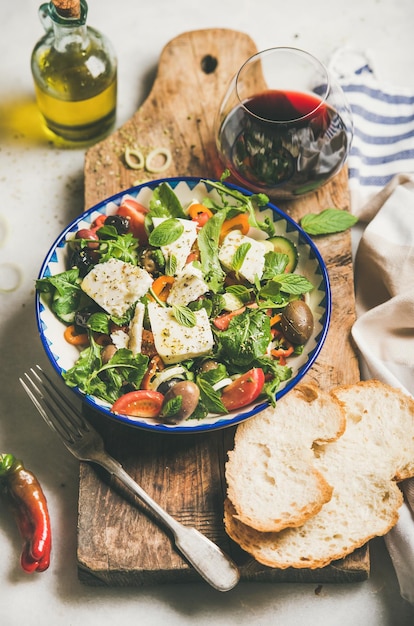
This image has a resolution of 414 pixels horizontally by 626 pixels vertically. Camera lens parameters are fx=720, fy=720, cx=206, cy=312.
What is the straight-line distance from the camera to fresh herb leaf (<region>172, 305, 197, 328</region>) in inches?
141

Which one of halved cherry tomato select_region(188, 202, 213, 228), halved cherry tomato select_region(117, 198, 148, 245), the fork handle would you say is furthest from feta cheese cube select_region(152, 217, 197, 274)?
the fork handle

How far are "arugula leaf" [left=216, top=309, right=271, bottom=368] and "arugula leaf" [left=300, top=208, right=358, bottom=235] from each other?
0.93 metres

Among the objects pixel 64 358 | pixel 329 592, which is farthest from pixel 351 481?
pixel 64 358

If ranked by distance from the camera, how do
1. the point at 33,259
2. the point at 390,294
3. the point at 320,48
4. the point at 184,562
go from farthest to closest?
the point at 320,48 → the point at 33,259 → the point at 390,294 → the point at 184,562

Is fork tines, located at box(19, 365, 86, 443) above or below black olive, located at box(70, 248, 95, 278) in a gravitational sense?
below

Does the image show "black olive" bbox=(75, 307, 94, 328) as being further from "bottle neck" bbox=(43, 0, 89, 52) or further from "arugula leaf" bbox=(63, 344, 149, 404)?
"bottle neck" bbox=(43, 0, 89, 52)

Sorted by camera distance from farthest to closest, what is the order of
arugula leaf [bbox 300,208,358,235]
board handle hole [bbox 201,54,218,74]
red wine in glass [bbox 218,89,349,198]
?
board handle hole [bbox 201,54,218,74], arugula leaf [bbox 300,208,358,235], red wine in glass [bbox 218,89,349,198]

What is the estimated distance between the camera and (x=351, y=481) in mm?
3730

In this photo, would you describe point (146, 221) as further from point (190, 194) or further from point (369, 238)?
point (369, 238)

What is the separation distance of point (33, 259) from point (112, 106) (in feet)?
3.71

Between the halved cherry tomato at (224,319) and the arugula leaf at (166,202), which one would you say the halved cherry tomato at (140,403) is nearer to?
the halved cherry tomato at (224,319)

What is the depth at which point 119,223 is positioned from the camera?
391 centimetres

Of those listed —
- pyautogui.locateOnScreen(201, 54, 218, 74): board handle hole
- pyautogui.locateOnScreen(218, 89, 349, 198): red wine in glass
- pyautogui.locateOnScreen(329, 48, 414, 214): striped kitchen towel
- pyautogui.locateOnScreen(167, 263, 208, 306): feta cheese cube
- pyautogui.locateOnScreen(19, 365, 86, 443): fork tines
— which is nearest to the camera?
pyautogui.locateOnScreen(167, 263, 208, 306): feta cheese cube

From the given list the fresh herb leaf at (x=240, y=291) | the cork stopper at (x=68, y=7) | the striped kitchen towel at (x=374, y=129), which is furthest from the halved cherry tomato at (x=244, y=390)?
the cork stopper at (x=68, y=7)
